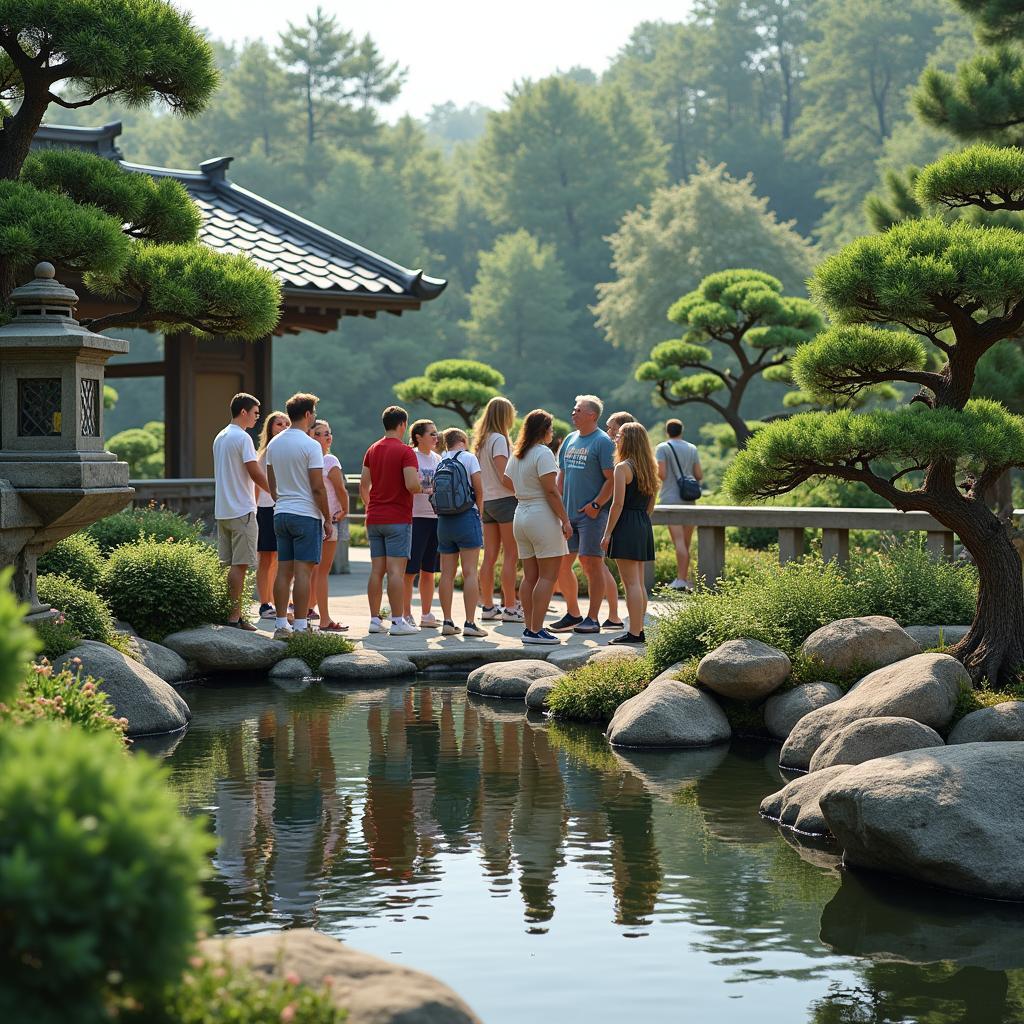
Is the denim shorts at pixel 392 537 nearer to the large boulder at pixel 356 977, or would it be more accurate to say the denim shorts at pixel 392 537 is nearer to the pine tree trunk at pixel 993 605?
the pine tree trunk at pixel 993 605

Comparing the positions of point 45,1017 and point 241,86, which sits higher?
point 241,86

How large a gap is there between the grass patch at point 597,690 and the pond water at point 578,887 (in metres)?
0.62

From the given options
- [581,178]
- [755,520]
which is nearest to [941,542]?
[755,520]

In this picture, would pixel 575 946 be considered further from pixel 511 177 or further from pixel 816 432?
pixel 511 177

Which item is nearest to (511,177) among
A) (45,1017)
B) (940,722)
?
(940,722)

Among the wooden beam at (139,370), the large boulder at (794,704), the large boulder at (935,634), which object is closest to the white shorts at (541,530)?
Answer: the large boulder at (794,704)

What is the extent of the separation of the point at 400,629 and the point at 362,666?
1.25 meters

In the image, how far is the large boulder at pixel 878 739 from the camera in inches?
309

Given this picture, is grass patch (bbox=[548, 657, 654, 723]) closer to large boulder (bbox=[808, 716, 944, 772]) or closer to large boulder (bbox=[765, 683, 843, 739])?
large boulder (bbox=[765, 683, 843, 739])

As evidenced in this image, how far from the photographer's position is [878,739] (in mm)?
7867

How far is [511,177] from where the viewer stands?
6394 cm

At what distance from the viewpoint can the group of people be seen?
12094 mm

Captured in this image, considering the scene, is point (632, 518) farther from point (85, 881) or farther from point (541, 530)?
point (85, 881)

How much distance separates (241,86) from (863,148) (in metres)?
28.9
